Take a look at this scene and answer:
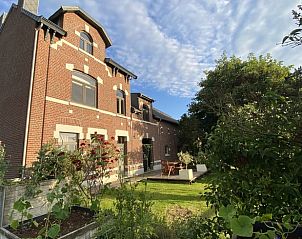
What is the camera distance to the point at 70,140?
35.2ft

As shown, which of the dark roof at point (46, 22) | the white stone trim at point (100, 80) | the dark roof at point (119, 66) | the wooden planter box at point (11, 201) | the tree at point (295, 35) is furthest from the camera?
the dark roof at point (119, 66)

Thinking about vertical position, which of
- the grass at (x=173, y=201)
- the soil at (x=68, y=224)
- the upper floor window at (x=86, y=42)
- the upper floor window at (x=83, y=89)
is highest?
the upper floor window at (x=86, y=42)

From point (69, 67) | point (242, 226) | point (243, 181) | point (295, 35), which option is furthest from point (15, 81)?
point (242, 226)

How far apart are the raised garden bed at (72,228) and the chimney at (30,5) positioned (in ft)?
34.7

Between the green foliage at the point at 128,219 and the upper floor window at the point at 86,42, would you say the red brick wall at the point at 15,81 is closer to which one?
the upper floor window at the point at 86,42

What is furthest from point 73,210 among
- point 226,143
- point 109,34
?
point 109,34

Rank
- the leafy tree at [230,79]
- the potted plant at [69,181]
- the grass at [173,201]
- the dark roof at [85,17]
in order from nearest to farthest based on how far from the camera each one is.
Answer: the potted plant at [69,181]
the grass at [173,201]
the dark roof at [85,17]
the leafy tree at [230,79]

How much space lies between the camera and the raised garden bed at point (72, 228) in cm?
422

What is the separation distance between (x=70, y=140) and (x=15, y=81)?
3.74 meters

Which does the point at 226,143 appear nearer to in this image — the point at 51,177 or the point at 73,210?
the point at 73,210

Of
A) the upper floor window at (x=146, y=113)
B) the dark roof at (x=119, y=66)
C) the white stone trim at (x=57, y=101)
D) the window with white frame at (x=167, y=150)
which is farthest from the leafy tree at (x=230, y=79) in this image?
the white stone trim at (x=57, y=101)

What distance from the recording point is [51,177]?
7.56 meters

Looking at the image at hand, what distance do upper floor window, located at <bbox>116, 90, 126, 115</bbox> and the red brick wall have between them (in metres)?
6.29

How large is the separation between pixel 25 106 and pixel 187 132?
649 inches
